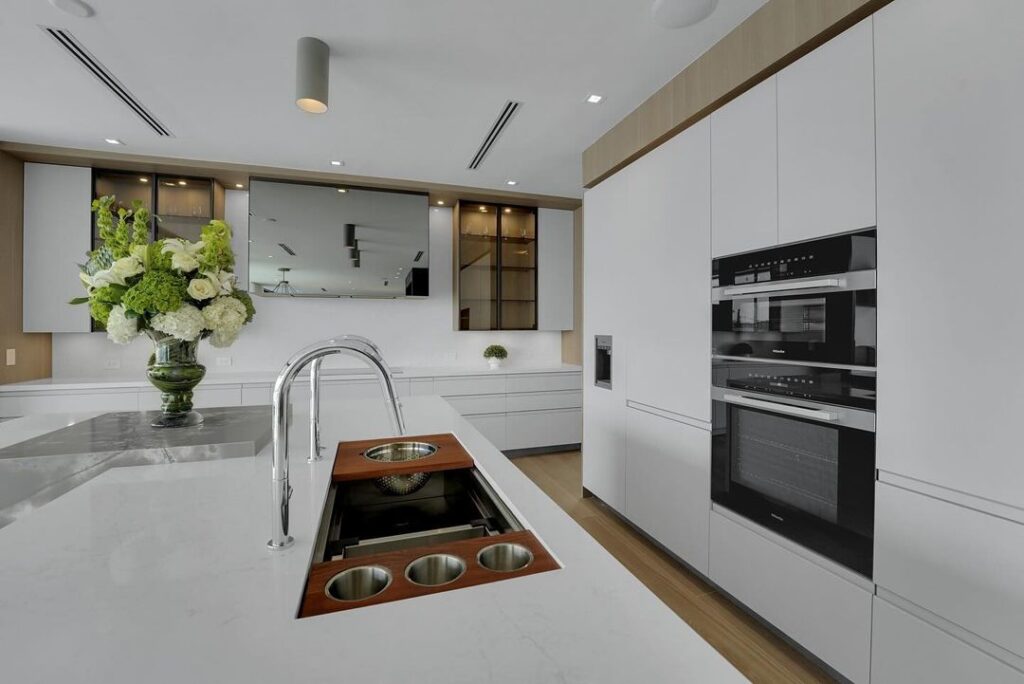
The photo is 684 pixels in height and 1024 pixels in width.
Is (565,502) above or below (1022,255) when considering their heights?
below

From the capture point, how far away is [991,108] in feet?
3.79

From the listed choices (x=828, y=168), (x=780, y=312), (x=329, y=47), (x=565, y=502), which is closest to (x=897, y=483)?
(x=780, y=312)

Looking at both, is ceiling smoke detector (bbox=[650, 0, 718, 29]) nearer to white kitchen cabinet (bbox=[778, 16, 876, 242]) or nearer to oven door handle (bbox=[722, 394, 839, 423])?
white kitchen cabinet (bbox=[778, 16, 876, 242])

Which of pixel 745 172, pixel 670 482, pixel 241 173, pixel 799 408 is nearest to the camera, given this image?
pixel 799 408

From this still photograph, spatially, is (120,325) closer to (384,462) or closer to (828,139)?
(384,462)

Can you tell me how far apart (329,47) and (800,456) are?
2.57 m

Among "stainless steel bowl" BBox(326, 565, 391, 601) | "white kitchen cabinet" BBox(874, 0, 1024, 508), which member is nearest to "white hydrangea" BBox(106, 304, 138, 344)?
"stainless steel bowl" BBox(326, 565, 391, 601)

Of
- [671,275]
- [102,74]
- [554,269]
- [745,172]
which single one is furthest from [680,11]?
[554,269]

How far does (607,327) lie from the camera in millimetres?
2953

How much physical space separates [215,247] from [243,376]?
2.60m

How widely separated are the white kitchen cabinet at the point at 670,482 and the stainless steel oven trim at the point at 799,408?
253mm

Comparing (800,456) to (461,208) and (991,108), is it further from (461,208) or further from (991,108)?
(461,208)

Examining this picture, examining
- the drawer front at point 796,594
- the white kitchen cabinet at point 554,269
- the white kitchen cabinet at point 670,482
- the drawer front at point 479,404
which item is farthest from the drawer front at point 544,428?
the drawer front at point 796,594

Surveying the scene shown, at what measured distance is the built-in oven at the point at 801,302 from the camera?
1.45 m
